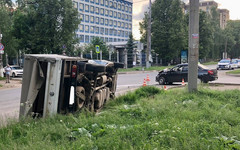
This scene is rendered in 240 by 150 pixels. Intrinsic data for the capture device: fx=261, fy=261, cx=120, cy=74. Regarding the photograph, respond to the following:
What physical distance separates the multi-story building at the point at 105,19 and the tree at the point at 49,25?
1976 inches

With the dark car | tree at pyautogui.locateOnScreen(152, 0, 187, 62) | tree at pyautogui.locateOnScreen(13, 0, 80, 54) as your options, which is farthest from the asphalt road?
tree at pyautogui.locateOnScreen(152, 0, 187, 62)

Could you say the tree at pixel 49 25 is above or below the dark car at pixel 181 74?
above

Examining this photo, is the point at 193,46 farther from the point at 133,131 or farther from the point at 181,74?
the point at 181,74

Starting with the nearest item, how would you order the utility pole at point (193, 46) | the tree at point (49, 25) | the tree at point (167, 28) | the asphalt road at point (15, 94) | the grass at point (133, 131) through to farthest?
the grass at point (133, 131)
the asphalt road at point (15, 94)
the utility pole at point (193, 46)
the tree at point (49, 25)
the tree at point (167, 28)

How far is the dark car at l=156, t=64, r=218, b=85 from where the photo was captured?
16953 millimetres

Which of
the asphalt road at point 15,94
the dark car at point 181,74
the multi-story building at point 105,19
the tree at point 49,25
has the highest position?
the multi-story building at point 105,19

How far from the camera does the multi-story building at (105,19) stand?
85631 mm

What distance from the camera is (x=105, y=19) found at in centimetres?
9531

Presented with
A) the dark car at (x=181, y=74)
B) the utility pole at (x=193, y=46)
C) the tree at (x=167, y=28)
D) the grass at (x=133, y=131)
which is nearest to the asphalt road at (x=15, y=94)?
the dark car at (x=181, y=74)

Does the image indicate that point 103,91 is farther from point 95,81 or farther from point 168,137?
point 168,137

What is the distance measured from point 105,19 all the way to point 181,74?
80.7 m

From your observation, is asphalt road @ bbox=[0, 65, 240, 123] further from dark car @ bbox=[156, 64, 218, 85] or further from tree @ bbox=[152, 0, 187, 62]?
tree @ bbox=[152, 0, 187, 62]

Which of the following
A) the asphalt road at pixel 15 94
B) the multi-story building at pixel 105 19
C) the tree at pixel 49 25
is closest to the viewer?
the asphalt road at pixel 15 94

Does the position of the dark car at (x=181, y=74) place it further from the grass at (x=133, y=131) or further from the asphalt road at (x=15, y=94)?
the grass at (x=133, y=131)
